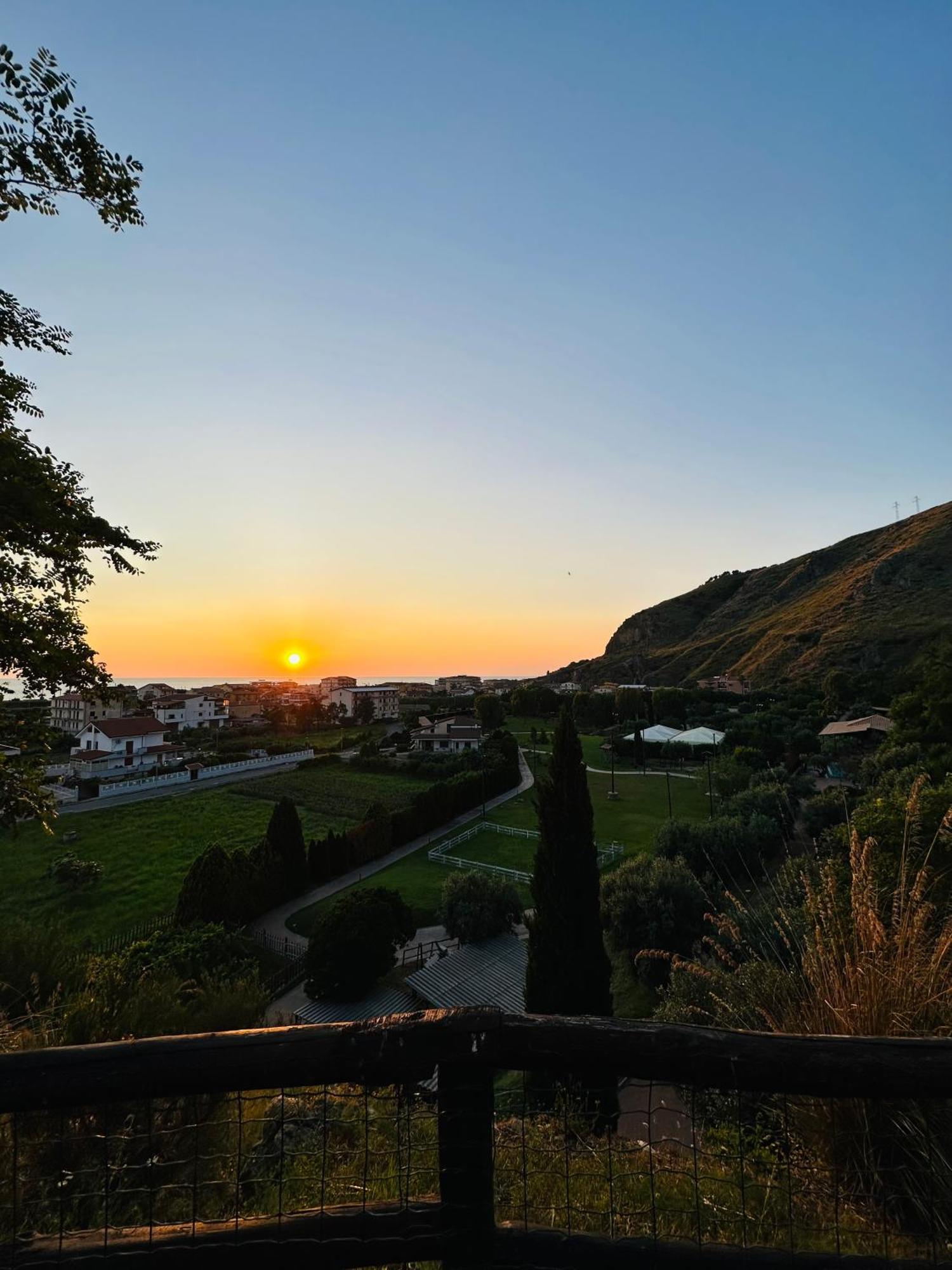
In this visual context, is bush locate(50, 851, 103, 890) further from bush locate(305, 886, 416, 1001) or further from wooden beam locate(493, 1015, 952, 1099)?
wooden beam locate(493, 1015, 952, 1099)

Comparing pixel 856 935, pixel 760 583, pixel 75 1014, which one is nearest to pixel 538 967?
pixel 75 1014

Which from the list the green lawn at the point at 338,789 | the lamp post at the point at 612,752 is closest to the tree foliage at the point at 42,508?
the green lawn at the point at 338,789

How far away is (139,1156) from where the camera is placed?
369 centimetres

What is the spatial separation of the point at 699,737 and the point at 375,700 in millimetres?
47607

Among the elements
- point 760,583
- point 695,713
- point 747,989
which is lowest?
point 695,713

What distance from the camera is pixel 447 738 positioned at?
48.6m

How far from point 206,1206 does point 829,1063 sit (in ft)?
9.94

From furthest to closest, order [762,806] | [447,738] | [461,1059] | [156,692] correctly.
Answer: [156,692] < [447,738] < [762,806] < [461,1059]

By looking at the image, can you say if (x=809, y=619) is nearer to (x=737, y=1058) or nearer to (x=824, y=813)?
(x=824, y=813)

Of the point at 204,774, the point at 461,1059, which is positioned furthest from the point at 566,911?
the point at 204,774

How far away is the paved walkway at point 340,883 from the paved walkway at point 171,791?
14640 mm

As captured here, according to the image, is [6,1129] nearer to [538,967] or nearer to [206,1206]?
[206,1206]

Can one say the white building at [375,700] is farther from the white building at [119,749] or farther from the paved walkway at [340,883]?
the paved walkway at [340,883]

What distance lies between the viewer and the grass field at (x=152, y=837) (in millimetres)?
17969
